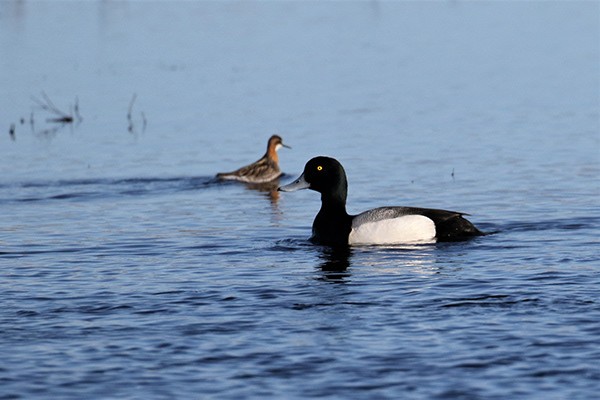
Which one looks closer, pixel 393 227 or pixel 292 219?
pixel 393 227

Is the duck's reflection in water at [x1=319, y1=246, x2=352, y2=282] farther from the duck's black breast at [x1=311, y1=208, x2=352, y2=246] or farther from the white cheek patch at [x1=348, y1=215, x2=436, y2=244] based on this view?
the white cheek patch at [x1=348, y1=215, x2=436, y2=244]

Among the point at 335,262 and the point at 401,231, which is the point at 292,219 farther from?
the point at 335,262

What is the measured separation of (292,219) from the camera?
1778cm

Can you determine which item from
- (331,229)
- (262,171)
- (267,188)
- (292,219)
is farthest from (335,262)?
(262,171)

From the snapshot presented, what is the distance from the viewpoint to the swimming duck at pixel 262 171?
21.2m

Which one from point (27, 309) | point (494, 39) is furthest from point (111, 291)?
point (494, 39)

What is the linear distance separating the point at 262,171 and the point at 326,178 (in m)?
5.40

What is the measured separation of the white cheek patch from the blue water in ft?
1.14

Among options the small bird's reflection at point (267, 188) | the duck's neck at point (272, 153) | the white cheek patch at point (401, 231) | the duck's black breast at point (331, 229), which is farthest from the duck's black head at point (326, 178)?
the duck's neck at point (272, 153)

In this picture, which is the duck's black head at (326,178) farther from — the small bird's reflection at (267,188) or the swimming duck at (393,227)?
the small bird's reflection at (267,188)

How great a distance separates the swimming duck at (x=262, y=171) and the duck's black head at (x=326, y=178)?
4296 millimetres

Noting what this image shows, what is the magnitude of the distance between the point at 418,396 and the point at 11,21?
45.0 metres

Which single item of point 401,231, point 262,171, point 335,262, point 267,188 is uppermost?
point 262,171

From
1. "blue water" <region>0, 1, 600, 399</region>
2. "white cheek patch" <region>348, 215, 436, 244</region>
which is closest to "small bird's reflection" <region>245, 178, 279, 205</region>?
"blue water" <region>0, 1, 600, 399</region>
